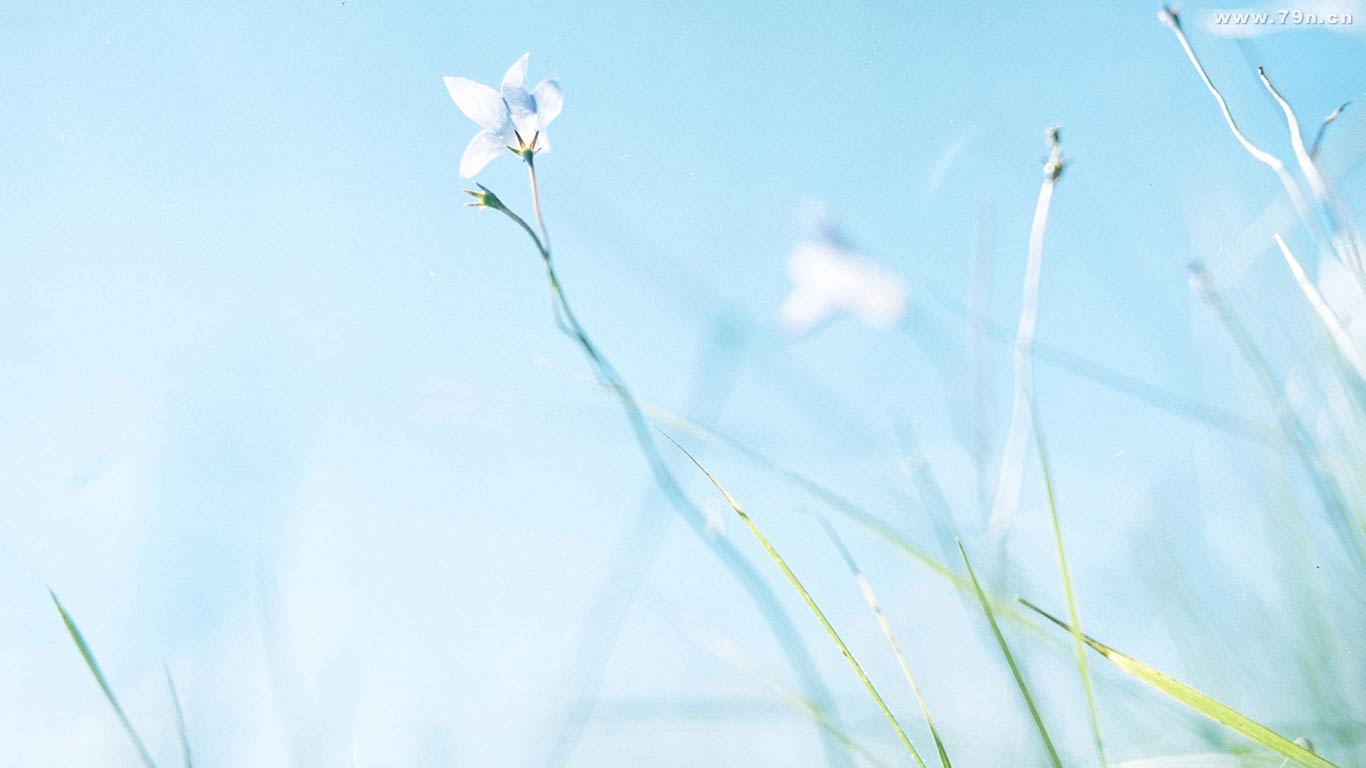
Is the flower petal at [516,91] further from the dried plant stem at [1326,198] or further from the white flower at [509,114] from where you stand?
the dried plant stem at [1326,198]

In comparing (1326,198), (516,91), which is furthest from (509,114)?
(1326,198)

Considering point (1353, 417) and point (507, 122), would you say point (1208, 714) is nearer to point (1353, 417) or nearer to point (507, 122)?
point (1353, 417)

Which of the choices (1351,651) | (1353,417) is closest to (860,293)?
(1353,417)

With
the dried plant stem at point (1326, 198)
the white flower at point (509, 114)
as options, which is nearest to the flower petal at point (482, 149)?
the white flower at point (509, 114)

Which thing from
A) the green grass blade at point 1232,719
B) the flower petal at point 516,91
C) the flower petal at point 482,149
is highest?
the flower petal at point 516,91

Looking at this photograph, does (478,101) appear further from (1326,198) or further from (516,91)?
(1326,198)

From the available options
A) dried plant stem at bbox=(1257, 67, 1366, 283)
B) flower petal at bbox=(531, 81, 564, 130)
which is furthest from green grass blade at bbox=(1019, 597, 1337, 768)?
flower petal at bbox=(531, 81, 564, 130)
